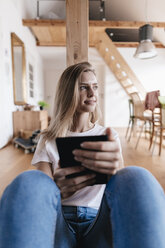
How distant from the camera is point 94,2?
4.12 meters

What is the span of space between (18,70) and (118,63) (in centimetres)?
257

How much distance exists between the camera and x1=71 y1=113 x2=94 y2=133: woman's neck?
0.77 meters

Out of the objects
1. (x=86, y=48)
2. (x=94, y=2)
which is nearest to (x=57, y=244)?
(x=86, y=48)

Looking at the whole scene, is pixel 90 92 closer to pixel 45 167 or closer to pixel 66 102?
A: pixel 66 102

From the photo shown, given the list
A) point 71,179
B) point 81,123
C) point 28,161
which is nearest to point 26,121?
point 28,161

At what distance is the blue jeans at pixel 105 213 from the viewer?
42cm

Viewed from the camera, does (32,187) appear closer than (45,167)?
Yes

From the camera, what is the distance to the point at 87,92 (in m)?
0.71

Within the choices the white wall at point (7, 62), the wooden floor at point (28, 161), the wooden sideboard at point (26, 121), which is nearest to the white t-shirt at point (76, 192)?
the wooden floor at point (28, 161)

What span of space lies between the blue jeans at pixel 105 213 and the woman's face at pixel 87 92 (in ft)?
1.02

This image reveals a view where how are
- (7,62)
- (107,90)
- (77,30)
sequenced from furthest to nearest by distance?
(107,90) → (7,62) → (77,30)

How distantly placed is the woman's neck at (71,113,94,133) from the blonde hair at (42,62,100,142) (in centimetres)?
3

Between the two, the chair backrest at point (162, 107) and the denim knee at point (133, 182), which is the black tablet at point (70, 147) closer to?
the denim knee at point (133, 182)

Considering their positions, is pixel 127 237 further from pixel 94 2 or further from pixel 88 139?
pixel 94 2
